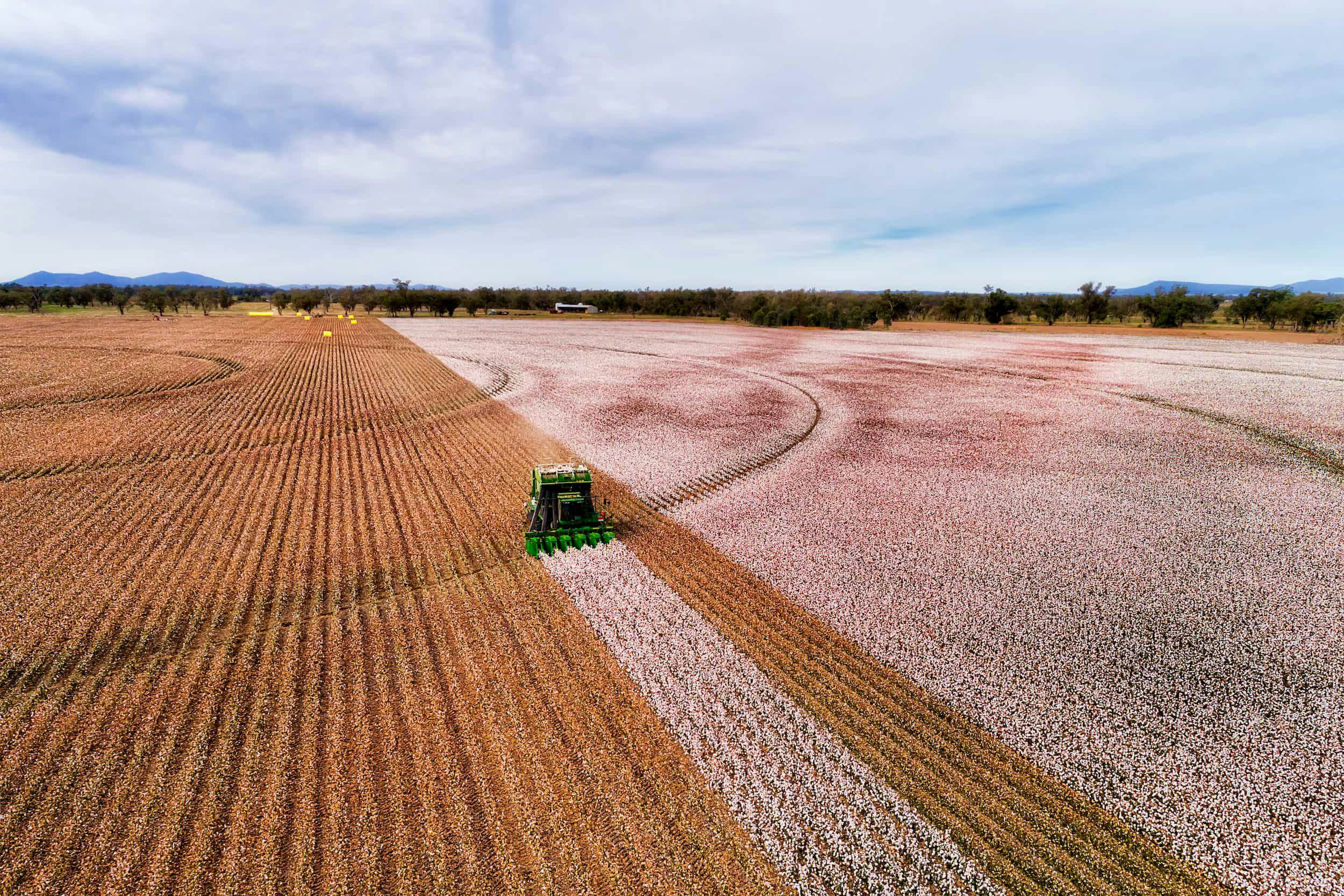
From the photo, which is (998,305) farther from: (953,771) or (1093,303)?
(953,771)

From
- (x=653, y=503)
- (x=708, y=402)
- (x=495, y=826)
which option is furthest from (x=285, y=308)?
(x=495, y=826)

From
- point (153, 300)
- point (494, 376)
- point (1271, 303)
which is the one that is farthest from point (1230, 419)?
point (153, 300)

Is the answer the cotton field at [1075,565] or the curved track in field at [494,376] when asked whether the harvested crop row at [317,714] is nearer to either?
the cotton field at [1075,565]

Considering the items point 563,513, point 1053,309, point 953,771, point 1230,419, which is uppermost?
point 1053,309

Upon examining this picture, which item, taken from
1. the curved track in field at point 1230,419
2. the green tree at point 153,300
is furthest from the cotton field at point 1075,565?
the green tree at point 153,300

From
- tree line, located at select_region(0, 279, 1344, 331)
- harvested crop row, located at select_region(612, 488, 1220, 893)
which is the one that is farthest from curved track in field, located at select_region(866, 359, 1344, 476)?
tree line, located at select_region(0, 279, 1344, 331)

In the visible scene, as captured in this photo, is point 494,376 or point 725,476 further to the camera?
point 494,376

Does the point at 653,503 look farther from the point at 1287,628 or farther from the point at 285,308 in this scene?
the point at 285,308
